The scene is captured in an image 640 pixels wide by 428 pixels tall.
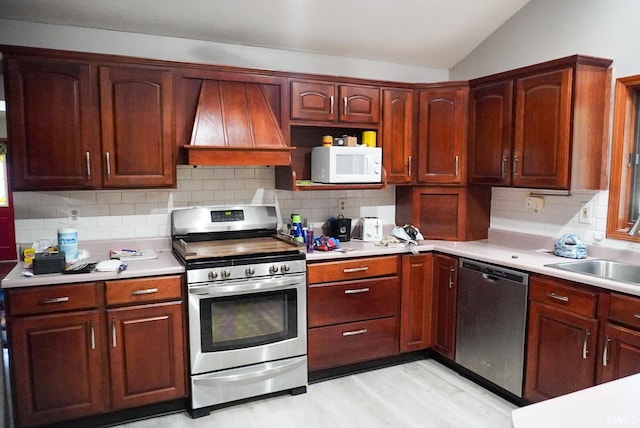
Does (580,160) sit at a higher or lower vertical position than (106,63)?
lower

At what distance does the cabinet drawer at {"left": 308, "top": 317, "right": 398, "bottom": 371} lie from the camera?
10.6 feet

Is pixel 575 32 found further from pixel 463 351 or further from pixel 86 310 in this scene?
pixel 86 310

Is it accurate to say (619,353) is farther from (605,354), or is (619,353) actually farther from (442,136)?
(442,136)

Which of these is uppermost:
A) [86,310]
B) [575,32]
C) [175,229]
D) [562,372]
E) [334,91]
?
[575,32]

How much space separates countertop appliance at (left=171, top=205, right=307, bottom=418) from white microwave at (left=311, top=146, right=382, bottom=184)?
2.07ft

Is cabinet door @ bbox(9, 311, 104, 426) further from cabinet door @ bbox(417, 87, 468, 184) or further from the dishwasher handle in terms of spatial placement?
cabinet door @ bbox(417, 87, 468, 184)

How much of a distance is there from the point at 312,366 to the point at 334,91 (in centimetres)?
205

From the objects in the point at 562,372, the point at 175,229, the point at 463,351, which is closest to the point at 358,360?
the point at 463,351

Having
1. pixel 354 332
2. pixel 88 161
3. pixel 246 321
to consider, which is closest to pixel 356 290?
pixel 354 332

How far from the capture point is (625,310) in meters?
2.30

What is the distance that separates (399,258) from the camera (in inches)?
136

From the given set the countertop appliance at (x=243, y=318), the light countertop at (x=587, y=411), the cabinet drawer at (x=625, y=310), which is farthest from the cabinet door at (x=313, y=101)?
the light countertop at (x=587, y=411)

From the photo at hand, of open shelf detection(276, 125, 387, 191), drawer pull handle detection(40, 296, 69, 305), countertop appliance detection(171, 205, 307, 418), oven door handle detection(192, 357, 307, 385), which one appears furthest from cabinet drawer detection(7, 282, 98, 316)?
open shelf detection(276, 125, 387, 191)

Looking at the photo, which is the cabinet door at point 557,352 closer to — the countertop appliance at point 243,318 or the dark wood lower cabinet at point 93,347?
the countertop appliance at point 243,318
